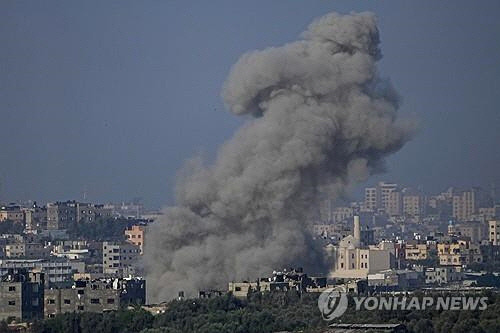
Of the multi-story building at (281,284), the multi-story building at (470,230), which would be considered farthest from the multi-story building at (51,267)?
the multi-story building at (281,284)

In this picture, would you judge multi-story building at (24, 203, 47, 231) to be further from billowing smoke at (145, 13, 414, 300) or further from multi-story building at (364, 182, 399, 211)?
billowing smoke at (145, 13, 414, 300)

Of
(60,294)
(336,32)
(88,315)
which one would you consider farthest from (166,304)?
(336,32)

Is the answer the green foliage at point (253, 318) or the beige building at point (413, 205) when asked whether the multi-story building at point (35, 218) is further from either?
the green foliage at point (253, 318)

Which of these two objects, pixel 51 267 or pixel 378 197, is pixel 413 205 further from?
pixel 51 267

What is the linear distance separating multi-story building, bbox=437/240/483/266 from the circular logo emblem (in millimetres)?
23663

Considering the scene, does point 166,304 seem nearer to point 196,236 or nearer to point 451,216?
point 196,236

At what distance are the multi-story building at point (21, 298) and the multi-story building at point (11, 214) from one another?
39058 mm

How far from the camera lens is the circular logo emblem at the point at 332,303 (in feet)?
123

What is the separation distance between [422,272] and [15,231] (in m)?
28.1

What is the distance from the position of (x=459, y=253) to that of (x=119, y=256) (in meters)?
10.8

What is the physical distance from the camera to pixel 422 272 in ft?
196

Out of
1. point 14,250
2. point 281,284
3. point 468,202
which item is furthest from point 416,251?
point 281,284

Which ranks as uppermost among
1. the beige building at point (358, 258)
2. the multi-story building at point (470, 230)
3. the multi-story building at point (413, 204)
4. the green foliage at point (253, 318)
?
the multi-story building at point (413, 204)

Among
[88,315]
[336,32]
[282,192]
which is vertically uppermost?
[336,32]
